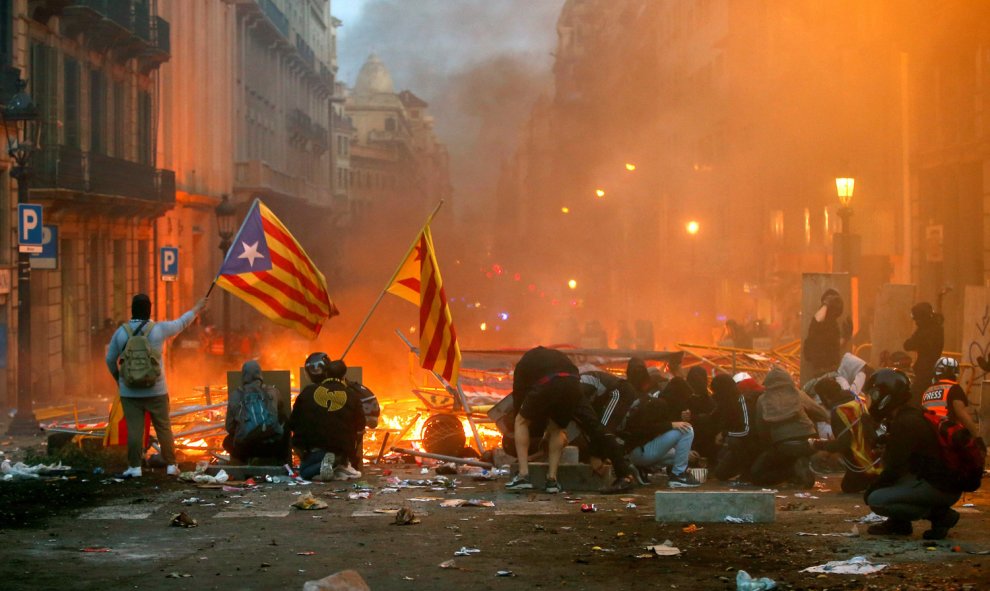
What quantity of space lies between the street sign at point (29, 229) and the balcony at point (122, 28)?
10626 mm

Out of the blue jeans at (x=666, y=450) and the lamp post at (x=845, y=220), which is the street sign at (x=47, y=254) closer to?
the blue jeans at (x=666, y=450)

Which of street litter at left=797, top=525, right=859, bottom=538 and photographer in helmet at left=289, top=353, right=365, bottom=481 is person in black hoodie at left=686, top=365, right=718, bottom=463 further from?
street litter at left=797, top=525, right=859, bottom=538

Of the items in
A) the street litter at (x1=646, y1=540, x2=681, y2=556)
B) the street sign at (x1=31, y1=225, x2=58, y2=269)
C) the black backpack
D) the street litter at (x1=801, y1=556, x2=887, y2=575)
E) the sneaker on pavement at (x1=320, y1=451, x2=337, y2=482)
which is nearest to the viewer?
the street litter at (x1=801, y1=556, x2=887, y2=575)

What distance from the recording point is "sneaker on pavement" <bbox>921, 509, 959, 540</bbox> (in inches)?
330

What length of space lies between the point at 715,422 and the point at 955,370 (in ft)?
8.67

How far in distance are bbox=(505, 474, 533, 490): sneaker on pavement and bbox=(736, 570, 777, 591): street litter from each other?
166 inches

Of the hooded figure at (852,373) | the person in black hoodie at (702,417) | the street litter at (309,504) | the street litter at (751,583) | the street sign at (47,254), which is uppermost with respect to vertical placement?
the street sign at (47,254)

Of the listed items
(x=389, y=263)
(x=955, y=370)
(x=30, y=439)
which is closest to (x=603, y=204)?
(x=389, y=263)

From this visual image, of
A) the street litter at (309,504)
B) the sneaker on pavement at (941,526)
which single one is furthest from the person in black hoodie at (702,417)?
the sneaker on pavement at (941,526)

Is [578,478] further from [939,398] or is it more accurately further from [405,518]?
[939,398]

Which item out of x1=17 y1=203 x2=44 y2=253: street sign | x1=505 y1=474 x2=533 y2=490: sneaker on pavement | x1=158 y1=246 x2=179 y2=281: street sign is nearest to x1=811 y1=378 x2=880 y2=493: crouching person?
x1=505 y1=474 x2=533 y2=490: sneaker on pavement

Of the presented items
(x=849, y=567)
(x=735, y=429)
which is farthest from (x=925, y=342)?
(x=849, y=567)

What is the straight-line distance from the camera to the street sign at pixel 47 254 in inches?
760

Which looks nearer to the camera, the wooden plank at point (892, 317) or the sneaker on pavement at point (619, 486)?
the sneaker on pavement at point (619, 486)
